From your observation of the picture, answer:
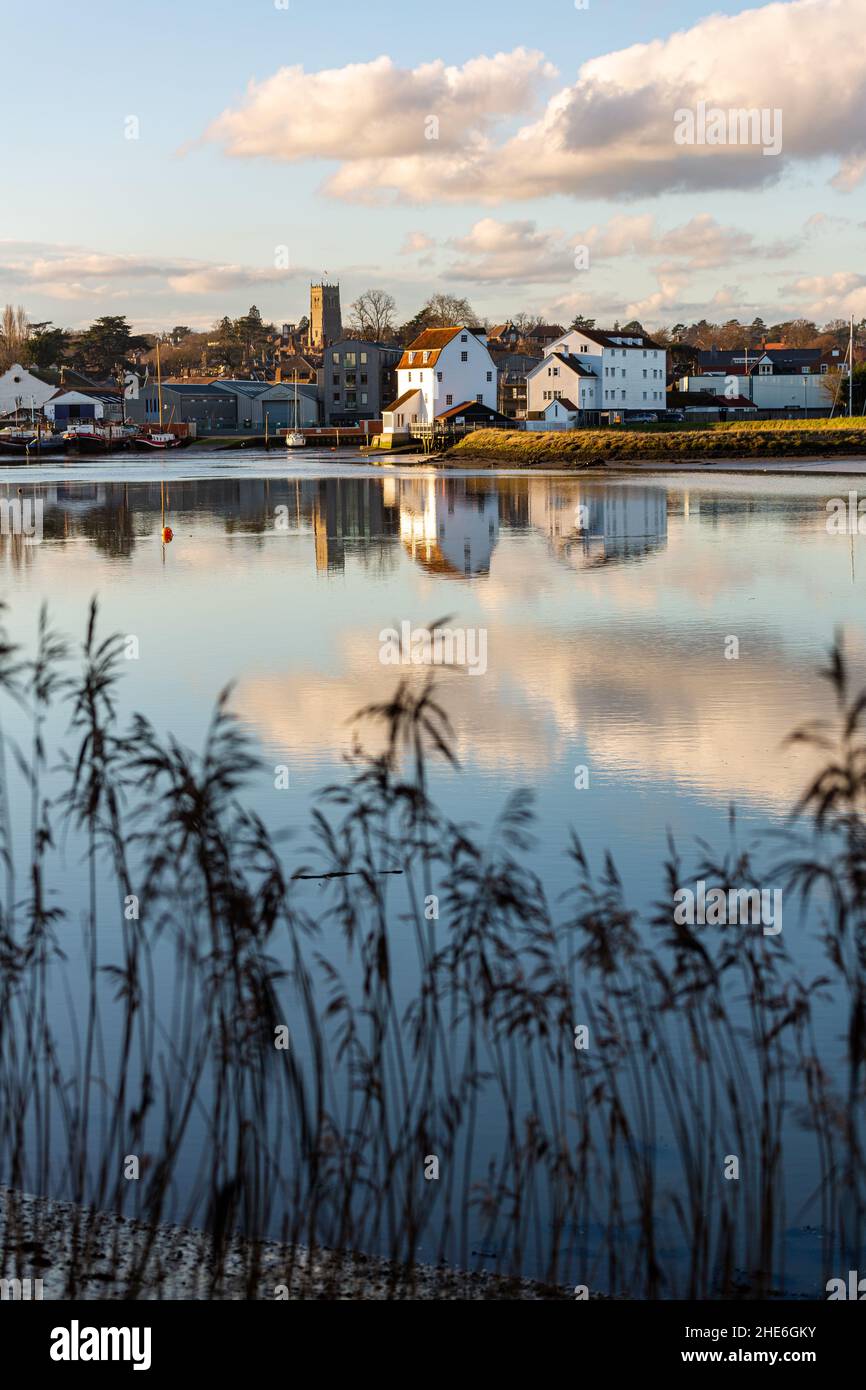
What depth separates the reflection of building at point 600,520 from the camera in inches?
1228

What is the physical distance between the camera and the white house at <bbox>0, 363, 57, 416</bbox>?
144375 millimetres

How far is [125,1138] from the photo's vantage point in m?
6.33

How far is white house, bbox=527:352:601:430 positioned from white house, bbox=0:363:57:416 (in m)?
55.2

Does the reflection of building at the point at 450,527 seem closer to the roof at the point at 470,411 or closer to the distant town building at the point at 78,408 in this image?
the roof at the point at 470,411

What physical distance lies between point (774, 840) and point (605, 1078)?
4.00m

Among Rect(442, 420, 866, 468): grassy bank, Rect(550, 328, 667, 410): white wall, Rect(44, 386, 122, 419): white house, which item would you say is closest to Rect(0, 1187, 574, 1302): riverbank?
Rect(442, 420, 866, 468): grassy bank

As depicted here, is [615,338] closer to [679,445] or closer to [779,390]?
[779,390]

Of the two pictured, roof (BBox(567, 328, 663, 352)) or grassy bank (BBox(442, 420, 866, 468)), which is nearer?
grassy bank (BBox(442, 420, 866, 468))
